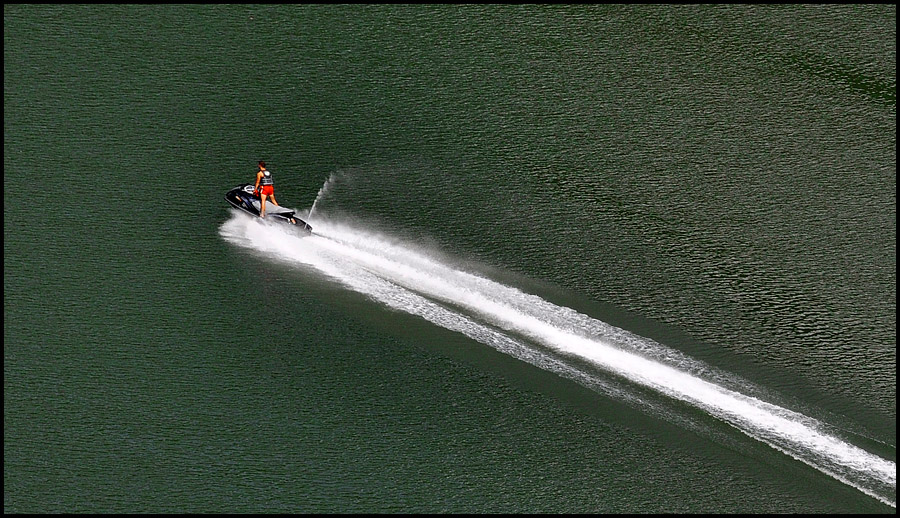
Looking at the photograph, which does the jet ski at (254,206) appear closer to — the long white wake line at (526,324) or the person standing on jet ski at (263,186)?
the person standing on jet ski at (263,186)

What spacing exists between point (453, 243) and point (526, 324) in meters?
2.71

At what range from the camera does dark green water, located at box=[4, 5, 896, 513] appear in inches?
803

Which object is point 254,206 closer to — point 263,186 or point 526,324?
point 263,186

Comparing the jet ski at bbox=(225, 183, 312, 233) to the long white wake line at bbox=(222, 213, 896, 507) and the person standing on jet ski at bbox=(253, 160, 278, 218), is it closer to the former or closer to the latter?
the person standing on jet ski at bbox=(253, 160, 278, 218)

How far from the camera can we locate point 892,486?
1947cm

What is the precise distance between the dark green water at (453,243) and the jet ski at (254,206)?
13.6 inches

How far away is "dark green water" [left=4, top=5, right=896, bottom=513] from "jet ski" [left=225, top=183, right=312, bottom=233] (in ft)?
1.13

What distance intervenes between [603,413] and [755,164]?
26.2 feet

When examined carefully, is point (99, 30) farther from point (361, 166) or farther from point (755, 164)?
point (755, 164)

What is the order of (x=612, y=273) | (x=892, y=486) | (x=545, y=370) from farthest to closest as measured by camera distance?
(x=612, y=273), (x=545, y=370), (x=892, y=486)

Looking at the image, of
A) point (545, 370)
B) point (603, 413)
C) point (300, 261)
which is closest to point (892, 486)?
point (603, 413)

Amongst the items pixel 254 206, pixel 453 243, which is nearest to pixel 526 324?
pixel 453 243

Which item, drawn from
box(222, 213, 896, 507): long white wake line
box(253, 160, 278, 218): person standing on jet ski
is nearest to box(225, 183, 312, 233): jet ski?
box(253, 160, 278, 218): person standing on jet ski

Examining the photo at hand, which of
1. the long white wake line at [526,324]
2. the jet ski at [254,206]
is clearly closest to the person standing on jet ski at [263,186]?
the jet ski at [254,206]
